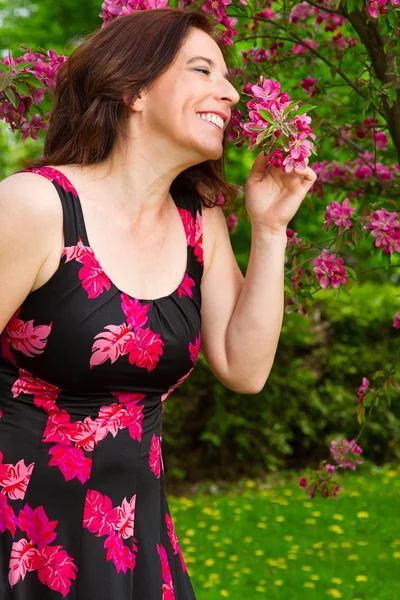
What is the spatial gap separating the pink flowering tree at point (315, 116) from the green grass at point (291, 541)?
5.49 feet

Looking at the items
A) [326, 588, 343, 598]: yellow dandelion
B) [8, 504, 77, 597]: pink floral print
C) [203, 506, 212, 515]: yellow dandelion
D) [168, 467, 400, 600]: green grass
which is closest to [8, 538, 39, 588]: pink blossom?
[8, 504, 77, 597]: pink floral print

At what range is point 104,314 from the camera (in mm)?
1856

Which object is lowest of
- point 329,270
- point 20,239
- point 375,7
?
point 329,270

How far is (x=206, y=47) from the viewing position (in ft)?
6.91

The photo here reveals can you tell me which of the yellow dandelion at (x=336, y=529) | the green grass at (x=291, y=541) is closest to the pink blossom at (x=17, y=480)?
the green grass at (x=291, y=541)

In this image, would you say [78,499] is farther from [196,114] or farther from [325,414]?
[325,414]

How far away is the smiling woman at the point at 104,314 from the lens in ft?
6.03

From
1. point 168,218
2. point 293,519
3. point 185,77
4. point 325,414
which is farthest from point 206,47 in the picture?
point 325,414

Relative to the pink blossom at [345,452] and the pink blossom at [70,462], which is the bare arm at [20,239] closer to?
the pink blossom at [70,462]

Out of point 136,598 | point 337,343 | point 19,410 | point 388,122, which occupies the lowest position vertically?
point 337,343

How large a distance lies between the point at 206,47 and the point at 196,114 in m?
0.19

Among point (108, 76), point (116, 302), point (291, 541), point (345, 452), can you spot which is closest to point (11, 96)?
point (108, 76)

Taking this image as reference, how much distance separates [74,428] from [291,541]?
4.18m

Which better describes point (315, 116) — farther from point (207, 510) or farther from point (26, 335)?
point (207, 510)
